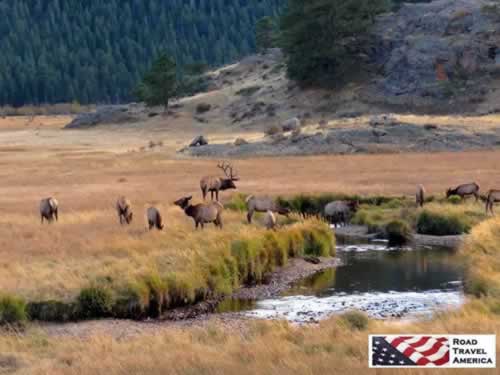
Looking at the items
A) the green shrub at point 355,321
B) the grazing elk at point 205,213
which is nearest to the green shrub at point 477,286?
the green shrub at point 355,321

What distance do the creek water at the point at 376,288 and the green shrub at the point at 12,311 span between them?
467 cm

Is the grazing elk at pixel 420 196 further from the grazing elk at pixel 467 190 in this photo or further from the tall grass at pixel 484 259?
the tall grass at pixel 484 259

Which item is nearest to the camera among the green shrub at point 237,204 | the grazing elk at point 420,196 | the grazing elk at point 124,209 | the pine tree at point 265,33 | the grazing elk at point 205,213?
the grazing elk at point 205,213

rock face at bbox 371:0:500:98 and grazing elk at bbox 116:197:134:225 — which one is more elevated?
rock face at bbox 371:0:500:98

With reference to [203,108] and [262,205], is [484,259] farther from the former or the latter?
[203,108]

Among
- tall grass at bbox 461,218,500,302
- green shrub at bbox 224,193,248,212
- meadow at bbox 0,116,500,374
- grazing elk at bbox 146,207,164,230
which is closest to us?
meadow at bbox 0,116,500,374

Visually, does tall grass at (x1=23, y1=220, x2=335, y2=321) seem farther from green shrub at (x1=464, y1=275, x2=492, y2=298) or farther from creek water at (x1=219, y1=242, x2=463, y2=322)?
green shrub at (x1=464, y1=275, x2=492, y2=298)

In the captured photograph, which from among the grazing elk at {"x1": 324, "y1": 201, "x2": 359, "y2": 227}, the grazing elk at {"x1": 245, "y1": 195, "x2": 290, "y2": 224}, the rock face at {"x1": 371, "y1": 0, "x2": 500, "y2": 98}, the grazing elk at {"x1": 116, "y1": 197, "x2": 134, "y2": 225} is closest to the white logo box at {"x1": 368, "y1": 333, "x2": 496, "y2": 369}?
the grazing elk at {"x1": 116, "y1": 197, "x2": 134, "y2": 225}

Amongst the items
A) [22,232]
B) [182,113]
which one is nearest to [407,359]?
[22,232]

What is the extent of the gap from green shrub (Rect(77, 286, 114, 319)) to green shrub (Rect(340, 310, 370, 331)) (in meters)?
5.73

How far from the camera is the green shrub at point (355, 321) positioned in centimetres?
1780

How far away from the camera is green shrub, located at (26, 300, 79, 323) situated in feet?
68.7

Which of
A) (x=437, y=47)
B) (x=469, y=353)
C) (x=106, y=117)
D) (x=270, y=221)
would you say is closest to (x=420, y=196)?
(x=270, y=221)

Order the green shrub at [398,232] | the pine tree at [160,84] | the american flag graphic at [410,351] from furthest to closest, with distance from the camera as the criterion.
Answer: the pine tree at [160,84], the green shrub at [398,232], the american flag graphic at [410,351]
